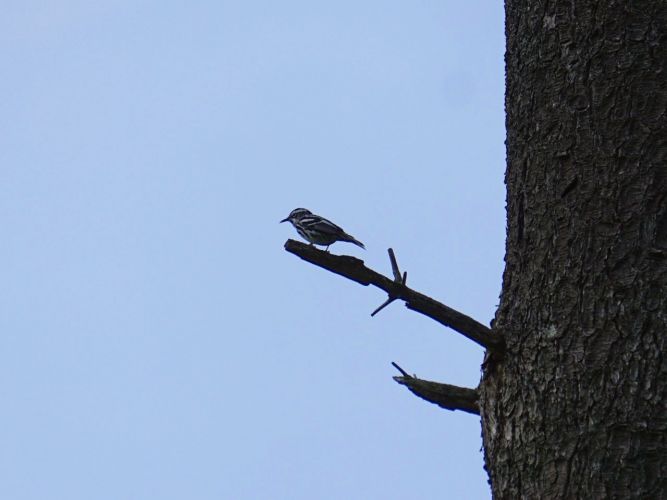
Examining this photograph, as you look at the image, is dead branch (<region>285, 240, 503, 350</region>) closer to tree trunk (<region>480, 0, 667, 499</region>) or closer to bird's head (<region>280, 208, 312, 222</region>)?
tree trunk (<region>480, 0, 667, 499</region>)

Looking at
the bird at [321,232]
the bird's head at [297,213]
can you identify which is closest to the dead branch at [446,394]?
the bird at [321,232]

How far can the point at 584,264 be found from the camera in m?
4.72

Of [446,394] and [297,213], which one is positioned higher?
[297,213]

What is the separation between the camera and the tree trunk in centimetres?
439

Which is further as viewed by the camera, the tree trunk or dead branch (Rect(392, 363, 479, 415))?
dead branch (Rect(392, 363, 479, 415))

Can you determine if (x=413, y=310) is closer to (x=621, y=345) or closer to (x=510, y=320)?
(x=510, y=320)

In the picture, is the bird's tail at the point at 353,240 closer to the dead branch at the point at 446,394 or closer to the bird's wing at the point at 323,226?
the bird's wing at the point at 323,226

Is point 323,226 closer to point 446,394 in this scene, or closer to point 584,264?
point 446,394

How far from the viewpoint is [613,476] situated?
14.1 ft

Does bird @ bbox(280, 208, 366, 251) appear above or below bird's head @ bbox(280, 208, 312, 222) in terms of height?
below

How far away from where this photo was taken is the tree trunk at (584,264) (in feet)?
14.4

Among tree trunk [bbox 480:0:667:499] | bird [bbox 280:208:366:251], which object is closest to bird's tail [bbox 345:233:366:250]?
bird [bbox 280:208:366:251]

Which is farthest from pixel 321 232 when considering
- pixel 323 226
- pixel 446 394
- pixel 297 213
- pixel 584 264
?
pixel 584 264

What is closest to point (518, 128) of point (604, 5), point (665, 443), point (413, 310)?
point (604, 5)
